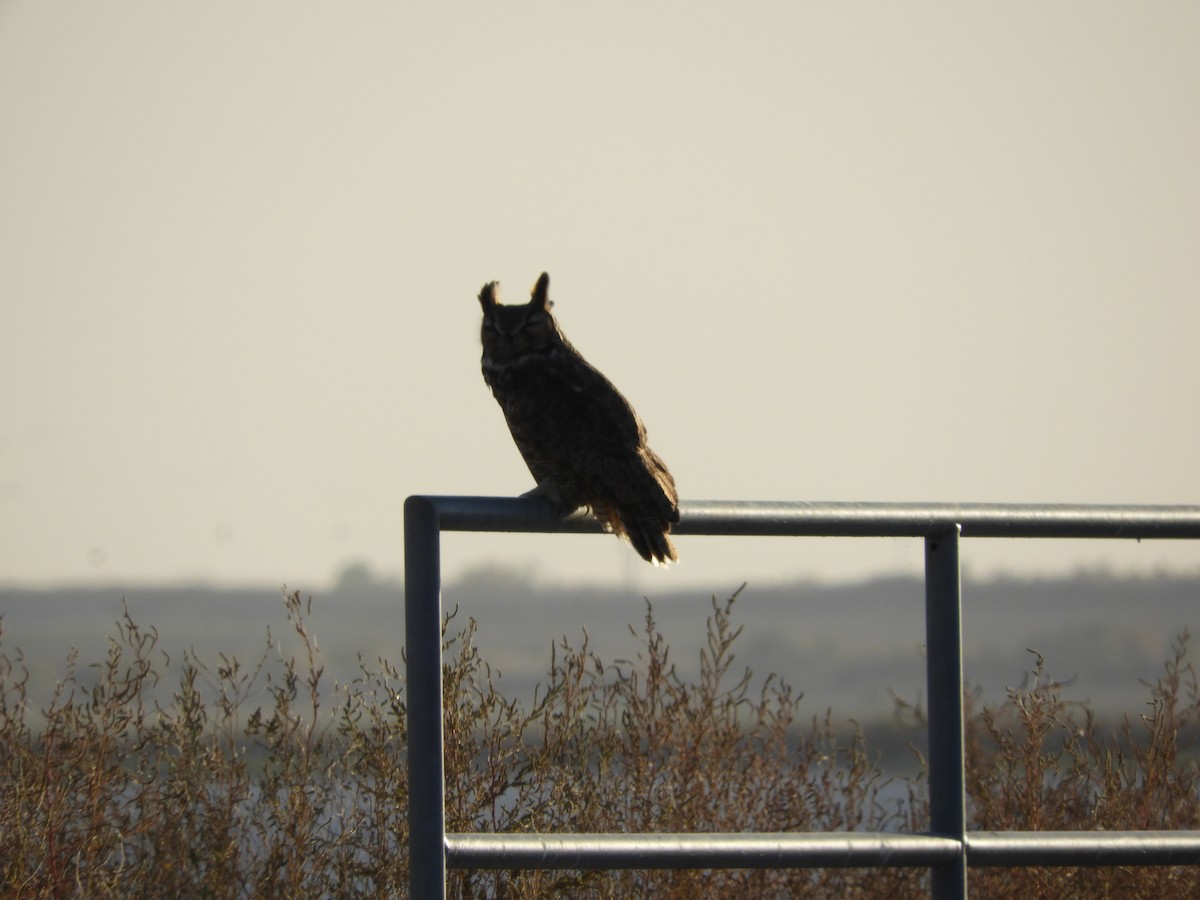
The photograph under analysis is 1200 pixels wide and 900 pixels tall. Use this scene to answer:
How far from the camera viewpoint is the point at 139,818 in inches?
173

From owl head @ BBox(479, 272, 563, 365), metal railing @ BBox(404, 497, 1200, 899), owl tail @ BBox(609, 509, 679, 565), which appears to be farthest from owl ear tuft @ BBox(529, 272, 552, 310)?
metal railing @ BBox(404, 497, 1200, 899)

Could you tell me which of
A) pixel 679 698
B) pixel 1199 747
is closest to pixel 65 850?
pixel 679 698

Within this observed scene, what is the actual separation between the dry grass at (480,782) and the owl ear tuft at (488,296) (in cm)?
103

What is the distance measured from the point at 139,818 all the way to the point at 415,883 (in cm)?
292

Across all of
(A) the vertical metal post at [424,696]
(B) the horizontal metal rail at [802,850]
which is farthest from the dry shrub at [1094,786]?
(A) the vertical metal post at [424,696]

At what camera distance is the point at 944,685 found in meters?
2.04

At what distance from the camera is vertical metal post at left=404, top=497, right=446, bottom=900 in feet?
5.78

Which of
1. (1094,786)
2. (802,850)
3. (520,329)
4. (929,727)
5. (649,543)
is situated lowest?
(1094,786)

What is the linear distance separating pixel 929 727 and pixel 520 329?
244 centimetres

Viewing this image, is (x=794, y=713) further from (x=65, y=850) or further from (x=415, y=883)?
(x=415, y=883)

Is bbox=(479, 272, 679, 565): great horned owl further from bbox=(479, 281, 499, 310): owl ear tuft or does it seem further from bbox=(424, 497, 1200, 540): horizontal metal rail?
bbox=(424, 497, 1200, 540): horizontal metal rail

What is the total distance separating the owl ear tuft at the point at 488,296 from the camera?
4.49 meters

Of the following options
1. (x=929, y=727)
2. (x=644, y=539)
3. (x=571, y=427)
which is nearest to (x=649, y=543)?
(x=644, y=539)

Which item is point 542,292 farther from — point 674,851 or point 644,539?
point 674,851
